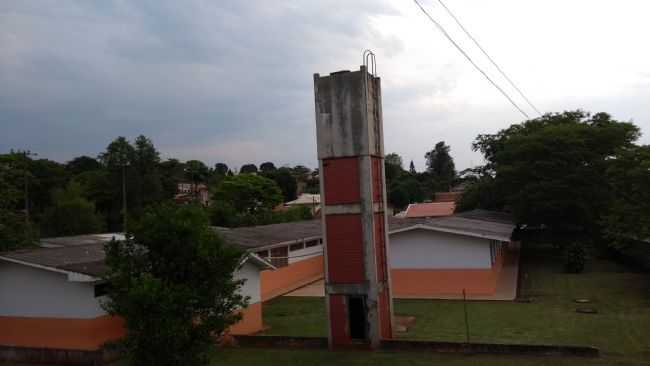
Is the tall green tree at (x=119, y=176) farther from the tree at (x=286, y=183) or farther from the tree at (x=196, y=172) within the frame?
the tree at (x=286, y=183)

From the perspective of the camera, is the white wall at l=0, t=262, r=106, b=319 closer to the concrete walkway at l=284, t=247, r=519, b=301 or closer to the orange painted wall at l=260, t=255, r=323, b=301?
the orange painted wall at l=260, t=255, r=323, b=301

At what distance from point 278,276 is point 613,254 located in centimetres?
2368

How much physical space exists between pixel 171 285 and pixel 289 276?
68.1 ft

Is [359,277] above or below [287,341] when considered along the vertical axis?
above

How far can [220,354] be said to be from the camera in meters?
16.4

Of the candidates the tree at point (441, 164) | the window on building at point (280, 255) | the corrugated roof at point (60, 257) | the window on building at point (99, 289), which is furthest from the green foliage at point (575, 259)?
the tree at point (441, 164)

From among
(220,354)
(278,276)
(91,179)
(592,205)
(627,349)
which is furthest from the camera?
(91,179)

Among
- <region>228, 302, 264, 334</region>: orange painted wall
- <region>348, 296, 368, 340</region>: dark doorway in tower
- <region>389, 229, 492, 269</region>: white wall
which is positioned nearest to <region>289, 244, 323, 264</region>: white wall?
<region>389, 229, 492, 269</region>: white wall

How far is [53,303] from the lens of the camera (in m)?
15.9

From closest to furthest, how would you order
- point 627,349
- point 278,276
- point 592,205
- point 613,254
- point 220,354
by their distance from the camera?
point 627,349 → point 220,354 → point 278,276 → point 592,205 → point 613,254

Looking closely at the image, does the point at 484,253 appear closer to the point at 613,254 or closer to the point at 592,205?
the point at 592,205

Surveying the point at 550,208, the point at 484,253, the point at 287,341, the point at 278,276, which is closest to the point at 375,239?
the point at 287,341

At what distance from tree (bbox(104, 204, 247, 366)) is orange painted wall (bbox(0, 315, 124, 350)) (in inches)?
214

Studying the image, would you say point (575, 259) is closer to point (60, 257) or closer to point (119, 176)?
point (60, 257)
